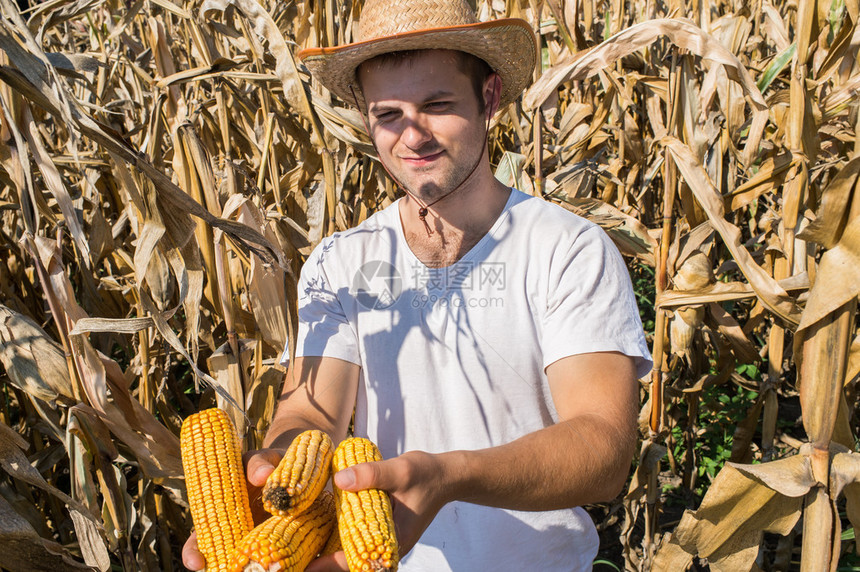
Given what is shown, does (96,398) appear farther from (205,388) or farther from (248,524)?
(205,388)

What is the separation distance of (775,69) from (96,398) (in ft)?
8.64

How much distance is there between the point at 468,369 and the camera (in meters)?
1.93

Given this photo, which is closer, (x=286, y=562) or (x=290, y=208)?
(x=286, y=562)

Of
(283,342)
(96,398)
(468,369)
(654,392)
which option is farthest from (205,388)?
(654,392)

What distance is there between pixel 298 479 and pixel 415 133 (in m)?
0.97

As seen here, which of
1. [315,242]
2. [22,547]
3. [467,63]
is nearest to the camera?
[22,547]

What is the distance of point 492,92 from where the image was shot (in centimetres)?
218

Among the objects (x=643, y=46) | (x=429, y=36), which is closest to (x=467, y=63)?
(x=429, y=36)

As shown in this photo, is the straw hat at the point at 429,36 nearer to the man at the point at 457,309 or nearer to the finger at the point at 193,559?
the man at the point at 457,309

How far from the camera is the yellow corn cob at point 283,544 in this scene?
1.22m

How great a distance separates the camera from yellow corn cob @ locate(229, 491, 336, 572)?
1.22 metres

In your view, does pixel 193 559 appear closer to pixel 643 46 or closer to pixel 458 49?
pixel 458 49

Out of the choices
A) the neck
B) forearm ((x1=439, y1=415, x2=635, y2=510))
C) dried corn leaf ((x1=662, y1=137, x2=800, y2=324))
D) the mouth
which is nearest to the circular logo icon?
the neck

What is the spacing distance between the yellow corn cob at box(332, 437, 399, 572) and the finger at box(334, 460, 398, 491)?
0.8 inches
